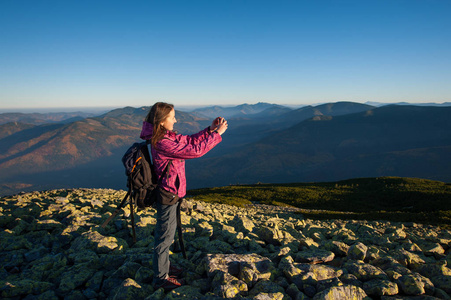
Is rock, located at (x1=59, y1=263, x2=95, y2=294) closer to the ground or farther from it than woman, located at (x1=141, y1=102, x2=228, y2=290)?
closer to the ground

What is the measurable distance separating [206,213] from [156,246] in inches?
337

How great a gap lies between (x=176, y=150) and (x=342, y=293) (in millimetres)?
4259

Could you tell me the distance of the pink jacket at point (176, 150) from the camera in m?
4.52

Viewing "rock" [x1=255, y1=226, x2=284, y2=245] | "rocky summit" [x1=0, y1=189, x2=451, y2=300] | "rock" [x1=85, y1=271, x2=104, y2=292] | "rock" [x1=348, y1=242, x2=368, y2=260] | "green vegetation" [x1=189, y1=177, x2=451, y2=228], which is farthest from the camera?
"green vegetation" [x1=189, y1=177, x2=451, y2=228]

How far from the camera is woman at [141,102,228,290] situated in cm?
453

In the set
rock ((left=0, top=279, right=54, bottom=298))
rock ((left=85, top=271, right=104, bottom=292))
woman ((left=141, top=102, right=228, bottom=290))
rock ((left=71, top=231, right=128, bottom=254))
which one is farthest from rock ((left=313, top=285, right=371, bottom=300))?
rock ((left=0, top=279, right=54, bottom=298))

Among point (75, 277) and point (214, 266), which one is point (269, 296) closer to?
point (214, 266)

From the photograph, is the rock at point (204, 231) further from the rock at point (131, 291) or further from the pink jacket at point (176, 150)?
the pink jacket at point (176, 150)

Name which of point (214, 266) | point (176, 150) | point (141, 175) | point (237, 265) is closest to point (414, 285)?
point (237, 265)

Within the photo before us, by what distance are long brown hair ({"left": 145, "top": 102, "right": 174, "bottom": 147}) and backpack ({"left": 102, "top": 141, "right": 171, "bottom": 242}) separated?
11.5 inches

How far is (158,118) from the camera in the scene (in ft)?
14.9

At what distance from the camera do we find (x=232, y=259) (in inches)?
217

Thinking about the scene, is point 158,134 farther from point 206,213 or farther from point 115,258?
point 206,213

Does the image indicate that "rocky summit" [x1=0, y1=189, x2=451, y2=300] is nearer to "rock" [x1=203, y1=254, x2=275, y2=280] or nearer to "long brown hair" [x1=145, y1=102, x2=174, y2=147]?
"rock" [x1=203, y1=254, x2=275, y2=280]
